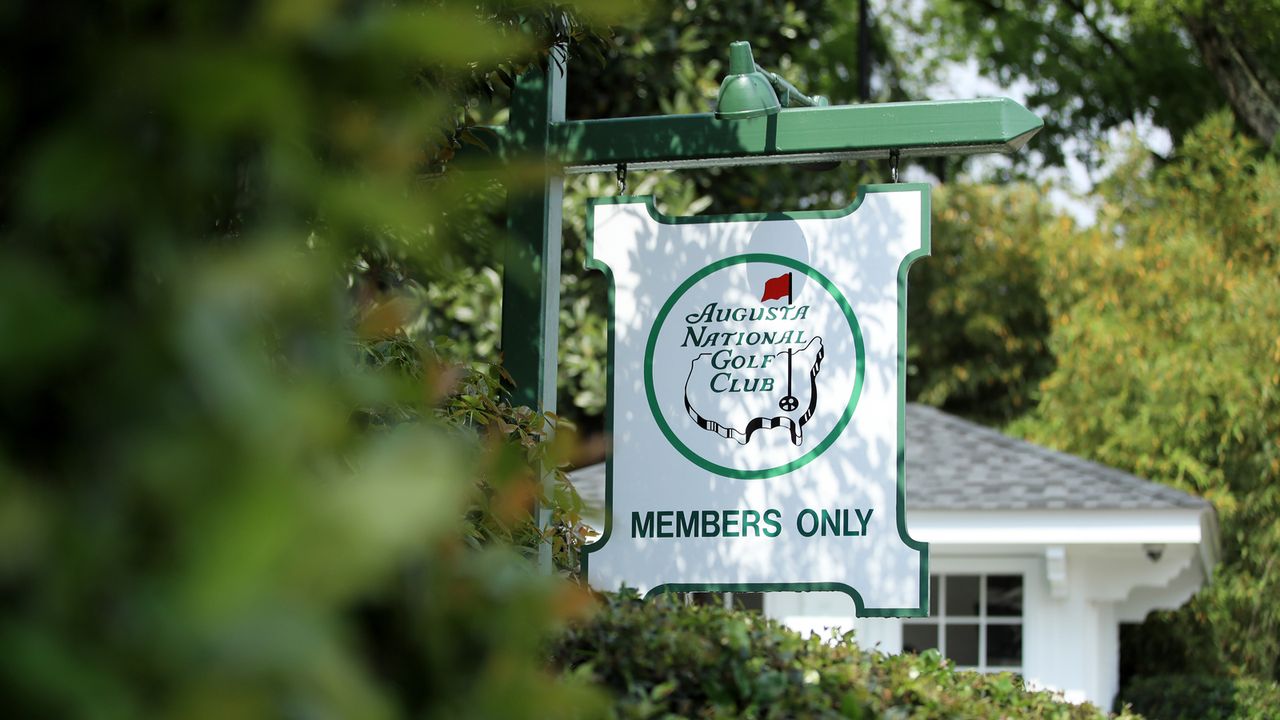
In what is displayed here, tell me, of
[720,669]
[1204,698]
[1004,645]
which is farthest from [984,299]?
[720,669]

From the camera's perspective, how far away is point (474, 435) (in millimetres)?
2938

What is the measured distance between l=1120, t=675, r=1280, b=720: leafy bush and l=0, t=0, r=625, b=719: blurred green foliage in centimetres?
1053

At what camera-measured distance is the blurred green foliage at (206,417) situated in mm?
739

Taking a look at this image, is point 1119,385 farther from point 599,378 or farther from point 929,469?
point 599,378

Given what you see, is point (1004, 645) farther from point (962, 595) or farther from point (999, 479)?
point (999, 479)

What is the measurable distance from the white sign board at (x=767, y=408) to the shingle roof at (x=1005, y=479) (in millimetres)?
6176

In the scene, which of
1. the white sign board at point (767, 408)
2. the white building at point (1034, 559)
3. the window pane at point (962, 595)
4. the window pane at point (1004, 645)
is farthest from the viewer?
the window pane at point (962, 595)

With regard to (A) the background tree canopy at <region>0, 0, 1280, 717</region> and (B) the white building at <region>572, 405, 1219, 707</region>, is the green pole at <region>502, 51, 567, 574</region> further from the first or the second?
(B) the white building at <region>572, 405, 1219, 707</region>

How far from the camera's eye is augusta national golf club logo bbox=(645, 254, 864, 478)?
348 cm

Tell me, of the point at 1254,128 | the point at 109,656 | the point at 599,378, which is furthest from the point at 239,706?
the point at 1254,128

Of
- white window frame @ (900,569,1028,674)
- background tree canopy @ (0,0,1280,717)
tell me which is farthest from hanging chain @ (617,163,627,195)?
white window frame @ (900,569,1028,674)

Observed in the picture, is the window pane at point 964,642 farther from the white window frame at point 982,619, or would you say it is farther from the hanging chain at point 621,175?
the hanging chain at point 621,175

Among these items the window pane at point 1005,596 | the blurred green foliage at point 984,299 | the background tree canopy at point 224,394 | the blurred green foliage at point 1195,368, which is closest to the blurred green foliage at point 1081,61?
the blurred green foliage at point 984,299

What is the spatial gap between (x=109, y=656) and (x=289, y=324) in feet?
1.17
